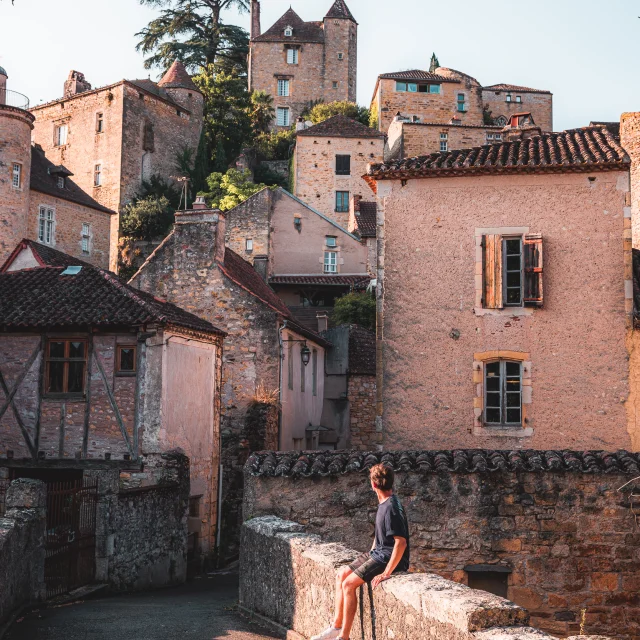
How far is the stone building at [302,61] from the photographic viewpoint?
228ft

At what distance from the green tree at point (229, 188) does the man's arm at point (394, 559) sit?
41.4m

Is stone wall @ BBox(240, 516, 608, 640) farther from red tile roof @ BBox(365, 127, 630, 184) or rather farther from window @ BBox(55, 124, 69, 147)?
window @ BBox(55, 124, 69, 147)

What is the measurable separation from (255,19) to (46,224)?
121ft

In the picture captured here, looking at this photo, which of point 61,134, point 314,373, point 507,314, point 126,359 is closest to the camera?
point 507,314

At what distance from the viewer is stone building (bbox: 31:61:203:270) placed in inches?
2080

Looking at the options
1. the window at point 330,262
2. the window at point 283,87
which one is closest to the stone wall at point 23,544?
the window at point 330,262

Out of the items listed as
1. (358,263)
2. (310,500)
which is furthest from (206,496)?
(358,263)

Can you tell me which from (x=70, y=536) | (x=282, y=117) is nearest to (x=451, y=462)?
(x=70, y=536)

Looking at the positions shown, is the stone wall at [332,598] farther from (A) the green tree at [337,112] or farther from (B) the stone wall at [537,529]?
(A) the green tree at [337,112]

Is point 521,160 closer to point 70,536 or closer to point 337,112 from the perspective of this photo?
point 70,536

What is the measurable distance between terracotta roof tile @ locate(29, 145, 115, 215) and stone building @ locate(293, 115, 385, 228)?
13.1 metres

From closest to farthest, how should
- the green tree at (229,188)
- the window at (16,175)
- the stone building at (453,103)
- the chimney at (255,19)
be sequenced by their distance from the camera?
the window at (16,175) < the green tree at (229,188) < the stone building at (453,103) < the chimney at (255,19)

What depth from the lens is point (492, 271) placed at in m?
17.5

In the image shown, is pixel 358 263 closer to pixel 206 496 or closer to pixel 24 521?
pixel 206 496
